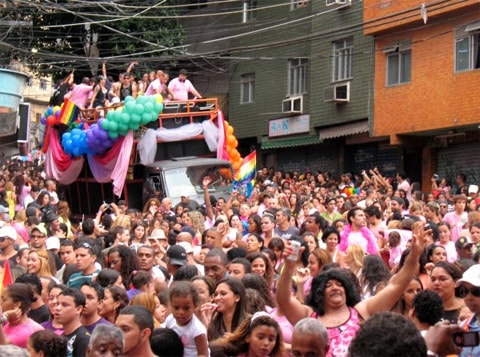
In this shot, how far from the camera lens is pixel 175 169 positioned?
74.5 feet

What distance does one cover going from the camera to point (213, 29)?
Result: 36.5 m

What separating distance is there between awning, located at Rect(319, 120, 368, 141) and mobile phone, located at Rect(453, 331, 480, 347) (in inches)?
972

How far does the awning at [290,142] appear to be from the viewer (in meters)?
31.9

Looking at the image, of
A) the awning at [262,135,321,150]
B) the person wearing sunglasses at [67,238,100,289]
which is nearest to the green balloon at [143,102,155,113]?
the awning at [262,135,321,150]

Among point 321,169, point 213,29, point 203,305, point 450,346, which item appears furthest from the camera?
point 213,29

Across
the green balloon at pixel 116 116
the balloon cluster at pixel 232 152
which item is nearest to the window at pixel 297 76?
the balloon cluster at pixel 232 152

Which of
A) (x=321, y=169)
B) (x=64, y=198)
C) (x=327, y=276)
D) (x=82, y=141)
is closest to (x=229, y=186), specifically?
(x=82, y=141)

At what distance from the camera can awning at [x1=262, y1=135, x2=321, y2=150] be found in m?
31.9

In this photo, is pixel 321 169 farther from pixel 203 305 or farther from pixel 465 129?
pixel 203 305

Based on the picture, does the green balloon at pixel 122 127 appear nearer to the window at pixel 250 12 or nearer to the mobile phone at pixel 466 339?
the window at pixel 250 12

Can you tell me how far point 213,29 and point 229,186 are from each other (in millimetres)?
14689

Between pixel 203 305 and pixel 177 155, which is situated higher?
pixel 177 155

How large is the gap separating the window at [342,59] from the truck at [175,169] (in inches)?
260

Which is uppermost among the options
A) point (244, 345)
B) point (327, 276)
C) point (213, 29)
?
point (213, 29)
